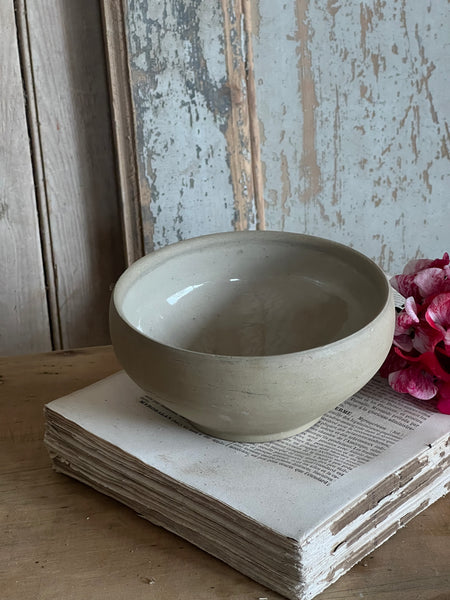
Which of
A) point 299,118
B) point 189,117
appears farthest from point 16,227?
point 299,118

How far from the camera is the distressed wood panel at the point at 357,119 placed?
81 cm

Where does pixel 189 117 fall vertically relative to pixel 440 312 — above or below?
above

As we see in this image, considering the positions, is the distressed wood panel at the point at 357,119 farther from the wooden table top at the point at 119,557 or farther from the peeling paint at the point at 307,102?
the wooden table top at the point at 119,557

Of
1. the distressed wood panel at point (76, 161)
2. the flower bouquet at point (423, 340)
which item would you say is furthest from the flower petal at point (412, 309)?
the distressed wood panel at point (76, 161)

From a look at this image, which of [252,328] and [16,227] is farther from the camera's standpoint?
[16,227]

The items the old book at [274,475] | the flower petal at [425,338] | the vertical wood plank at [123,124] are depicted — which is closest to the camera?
the old book at [274,475]

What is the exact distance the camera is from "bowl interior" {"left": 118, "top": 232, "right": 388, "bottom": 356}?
639mm

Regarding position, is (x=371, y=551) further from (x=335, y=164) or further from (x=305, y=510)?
(x=335, y=164)

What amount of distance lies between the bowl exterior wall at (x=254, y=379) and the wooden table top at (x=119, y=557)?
3.8 inches

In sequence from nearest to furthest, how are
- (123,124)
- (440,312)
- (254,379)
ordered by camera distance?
1. (254,379)
2. (440,312)
3. (123,124)

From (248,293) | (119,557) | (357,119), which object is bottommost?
(119,557)

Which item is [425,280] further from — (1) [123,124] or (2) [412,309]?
(1) [123,124]

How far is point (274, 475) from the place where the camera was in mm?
529

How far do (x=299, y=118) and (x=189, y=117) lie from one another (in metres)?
0.13
